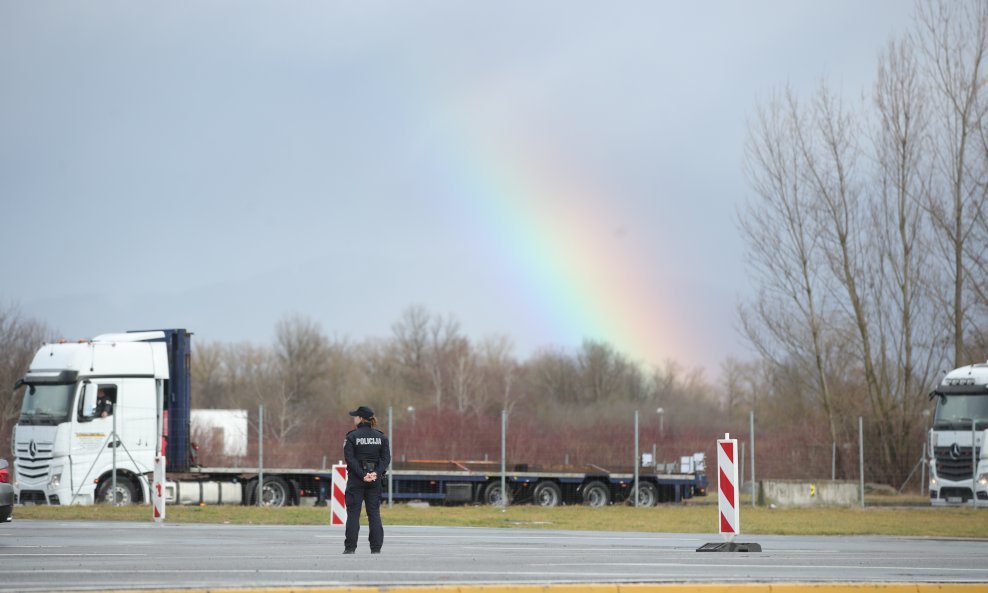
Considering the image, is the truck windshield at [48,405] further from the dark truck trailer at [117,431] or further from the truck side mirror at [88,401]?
the truck side mirror at [88,401]

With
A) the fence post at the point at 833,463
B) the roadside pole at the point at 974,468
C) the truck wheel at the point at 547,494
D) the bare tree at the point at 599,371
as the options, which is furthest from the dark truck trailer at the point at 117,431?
the bare tree at the point at 599,371

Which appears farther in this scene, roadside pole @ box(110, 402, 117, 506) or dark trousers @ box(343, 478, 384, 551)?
roadside pole @ box(110, 402, 117, 506)

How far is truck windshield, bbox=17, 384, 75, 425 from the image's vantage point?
27594 mm

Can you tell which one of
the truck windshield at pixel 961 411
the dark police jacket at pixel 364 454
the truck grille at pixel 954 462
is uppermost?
the truck windshield at pixel 961 411

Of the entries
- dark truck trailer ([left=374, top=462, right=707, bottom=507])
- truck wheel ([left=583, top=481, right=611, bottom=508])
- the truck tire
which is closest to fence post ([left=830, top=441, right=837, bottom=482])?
dark truck trailer ([left=374, top=462, right=707, bottom=507])

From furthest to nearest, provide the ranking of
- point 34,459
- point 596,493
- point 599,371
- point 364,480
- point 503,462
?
point 599,371
point 596,493
point 503,462
point 34,459
point 364,480

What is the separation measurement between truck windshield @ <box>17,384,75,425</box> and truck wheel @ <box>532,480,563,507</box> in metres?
12.2

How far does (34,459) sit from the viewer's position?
27.6m

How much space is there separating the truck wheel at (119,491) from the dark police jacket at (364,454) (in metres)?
15.4

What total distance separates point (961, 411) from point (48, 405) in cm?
2154

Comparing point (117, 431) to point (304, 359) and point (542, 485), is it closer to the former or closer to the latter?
point (542, 485)

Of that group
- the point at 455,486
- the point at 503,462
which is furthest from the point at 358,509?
the point at 455,486

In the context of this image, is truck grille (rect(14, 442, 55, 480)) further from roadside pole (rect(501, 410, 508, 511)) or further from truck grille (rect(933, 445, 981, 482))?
truck grille (rect(933, 445, 981, 482))

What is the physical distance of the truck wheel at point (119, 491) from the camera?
2786 cm
